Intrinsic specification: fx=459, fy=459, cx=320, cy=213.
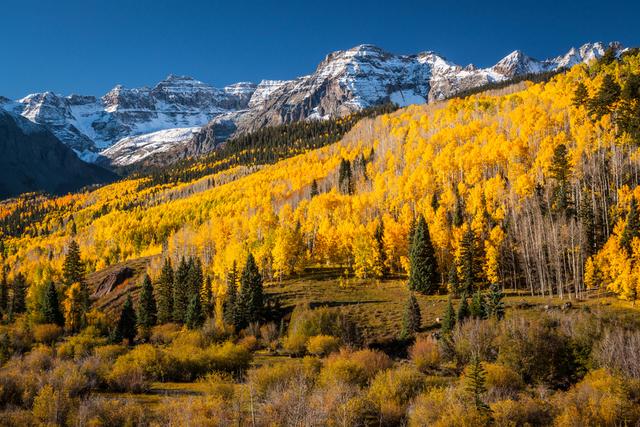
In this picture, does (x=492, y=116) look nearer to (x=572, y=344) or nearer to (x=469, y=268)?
(x=469, y=268)

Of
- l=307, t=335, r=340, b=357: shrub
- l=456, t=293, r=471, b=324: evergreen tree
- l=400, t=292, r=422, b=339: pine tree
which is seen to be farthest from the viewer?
l=400, t=292, r=422, b=339: pine tree

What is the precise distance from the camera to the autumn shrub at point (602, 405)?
23.5m

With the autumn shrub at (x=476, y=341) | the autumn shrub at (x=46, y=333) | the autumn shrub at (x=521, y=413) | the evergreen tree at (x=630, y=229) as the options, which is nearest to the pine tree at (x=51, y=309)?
the autumn shrub at (x=46, y=333)

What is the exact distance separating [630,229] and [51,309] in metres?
88.5

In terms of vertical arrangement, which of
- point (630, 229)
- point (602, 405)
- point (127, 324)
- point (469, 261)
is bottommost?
point (602, 405)

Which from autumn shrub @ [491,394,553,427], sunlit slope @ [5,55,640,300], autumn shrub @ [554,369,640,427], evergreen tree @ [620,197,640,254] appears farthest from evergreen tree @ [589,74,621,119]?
evergreen tree @ [620,197,640,254]

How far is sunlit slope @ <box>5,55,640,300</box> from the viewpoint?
75.5 metres

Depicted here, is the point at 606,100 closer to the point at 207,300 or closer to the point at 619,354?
the point at 619,354

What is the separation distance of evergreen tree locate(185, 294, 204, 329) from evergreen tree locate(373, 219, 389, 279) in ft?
99.0

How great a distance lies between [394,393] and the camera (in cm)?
2783

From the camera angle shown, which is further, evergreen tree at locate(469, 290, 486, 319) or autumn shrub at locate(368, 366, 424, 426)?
evergreen tree at locate(469, 290, 486, 319)

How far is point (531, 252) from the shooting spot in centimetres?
7331

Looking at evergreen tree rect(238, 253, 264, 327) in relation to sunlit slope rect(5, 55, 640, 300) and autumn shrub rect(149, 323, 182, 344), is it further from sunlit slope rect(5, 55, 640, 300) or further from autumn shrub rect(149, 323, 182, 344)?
sunlit slope rect(5, 55, 640, 300)

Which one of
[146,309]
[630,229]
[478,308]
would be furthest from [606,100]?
[146,309]
